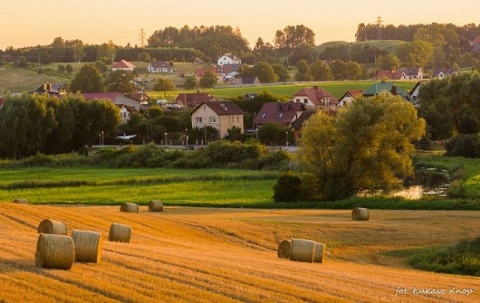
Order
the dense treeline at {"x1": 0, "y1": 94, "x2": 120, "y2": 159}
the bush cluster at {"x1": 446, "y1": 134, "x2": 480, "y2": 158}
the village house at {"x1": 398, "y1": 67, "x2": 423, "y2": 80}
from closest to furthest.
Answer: the bush cluster at {"x1": 446, "y1": 134, "x2": 480, "y2": 158}
the dense treeline at {"x1": 0, "y1": 94, "x2": 120, "y2": 159}
the village house at {"x1": 398, "y1": 67, "x2": 423, "y2": 80}

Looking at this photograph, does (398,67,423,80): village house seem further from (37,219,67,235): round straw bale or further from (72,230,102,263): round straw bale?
(72,230,102,263): round straw bale

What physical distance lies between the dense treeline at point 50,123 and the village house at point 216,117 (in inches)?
308

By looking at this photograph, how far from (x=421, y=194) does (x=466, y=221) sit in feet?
44.4

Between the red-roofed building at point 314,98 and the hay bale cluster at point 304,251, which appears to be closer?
the hay bale cluster at point 304,251

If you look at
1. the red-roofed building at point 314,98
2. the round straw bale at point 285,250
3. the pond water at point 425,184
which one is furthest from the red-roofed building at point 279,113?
the round straw bale at point 285,250

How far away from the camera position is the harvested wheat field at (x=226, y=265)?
15.1m

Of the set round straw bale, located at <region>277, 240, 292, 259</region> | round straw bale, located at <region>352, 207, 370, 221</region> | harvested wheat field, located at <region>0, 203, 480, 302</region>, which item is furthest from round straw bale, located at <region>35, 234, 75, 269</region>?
round straw bale, located at <region>352, 207, 370, 221</region>

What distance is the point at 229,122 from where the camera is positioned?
89562 millimetres

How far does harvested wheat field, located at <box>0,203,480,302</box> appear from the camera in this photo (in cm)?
1510

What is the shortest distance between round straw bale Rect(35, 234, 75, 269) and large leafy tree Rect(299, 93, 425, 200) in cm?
3136

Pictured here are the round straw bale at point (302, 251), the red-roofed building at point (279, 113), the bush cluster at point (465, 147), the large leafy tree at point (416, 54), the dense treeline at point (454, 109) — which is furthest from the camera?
the large leafy tree at point (416, 54)

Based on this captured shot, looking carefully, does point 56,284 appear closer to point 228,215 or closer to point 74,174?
point 228,215

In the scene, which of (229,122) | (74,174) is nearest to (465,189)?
(74,174)

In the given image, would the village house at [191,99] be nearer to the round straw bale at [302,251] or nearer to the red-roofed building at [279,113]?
the red-roofed building at [279,113]
